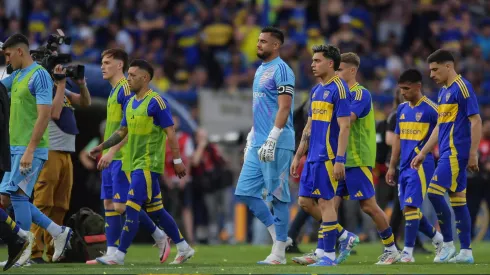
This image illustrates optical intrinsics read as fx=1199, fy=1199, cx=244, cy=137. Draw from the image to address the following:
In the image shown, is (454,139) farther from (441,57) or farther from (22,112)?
(22,112)

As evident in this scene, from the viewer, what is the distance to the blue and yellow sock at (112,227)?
1360 cm

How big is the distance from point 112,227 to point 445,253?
3.85 meters

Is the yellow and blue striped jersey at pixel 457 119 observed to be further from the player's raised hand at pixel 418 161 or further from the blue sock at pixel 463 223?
the blue sock at pixel 463 223

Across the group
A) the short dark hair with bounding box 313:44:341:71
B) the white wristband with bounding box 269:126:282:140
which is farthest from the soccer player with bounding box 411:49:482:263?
the white wristband with bounding box 269:126:282:140

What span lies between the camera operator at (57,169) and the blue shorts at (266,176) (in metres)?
2.29

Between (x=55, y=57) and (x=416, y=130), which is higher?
(x=55, y=57)

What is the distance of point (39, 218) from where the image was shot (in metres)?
13.1

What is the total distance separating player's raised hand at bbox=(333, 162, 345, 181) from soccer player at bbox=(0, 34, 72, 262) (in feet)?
10.2

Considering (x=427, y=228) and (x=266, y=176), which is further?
(x=427, y=228)

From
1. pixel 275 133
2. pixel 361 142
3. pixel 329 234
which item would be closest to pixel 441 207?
pixel 361 142

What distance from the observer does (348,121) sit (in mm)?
12305

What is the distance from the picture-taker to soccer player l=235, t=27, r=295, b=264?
1301 cm

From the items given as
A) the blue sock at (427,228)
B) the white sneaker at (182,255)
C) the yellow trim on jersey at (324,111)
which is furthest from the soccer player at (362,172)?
the white sneaker at (182,255)

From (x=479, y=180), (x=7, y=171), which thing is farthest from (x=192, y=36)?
(x=7, y=171)
